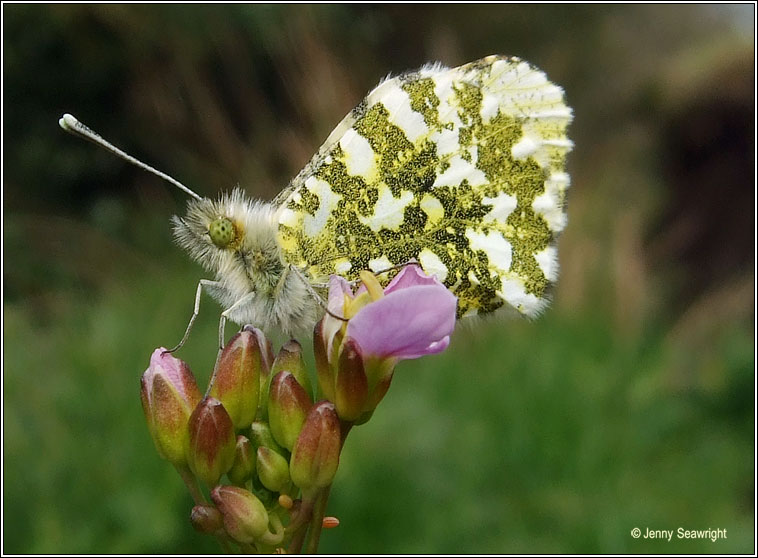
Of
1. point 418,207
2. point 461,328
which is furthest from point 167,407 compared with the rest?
point 461,328

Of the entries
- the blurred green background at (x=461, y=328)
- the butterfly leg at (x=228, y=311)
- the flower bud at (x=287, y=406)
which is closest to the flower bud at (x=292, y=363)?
the flower bud at (x=287, y=406)

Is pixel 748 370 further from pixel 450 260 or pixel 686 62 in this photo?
pixel 450 260

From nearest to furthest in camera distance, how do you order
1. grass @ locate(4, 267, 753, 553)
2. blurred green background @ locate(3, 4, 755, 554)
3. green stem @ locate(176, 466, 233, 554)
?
green stem @ locate(176, 466, 233, 554)
grass @ locate(4, 267, 753, 553)
blurred green background @ locate(3, 4, 755, 554)

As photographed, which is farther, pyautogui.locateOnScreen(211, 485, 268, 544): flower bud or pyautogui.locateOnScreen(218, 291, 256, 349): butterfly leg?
pyautogui.locateOnScreen(218, 291, 256, 349): butterfly leg

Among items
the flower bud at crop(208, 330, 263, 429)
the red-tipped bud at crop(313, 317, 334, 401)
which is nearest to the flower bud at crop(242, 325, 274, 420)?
the flower bud at crop(208, 330, 263, 429)

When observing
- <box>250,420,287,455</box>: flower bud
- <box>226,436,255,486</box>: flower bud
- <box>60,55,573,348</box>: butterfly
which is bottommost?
<box>226,436,255,486</box>: flower bud

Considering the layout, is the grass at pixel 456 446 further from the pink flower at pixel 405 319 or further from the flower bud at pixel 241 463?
the pink flower at pixel 405 319

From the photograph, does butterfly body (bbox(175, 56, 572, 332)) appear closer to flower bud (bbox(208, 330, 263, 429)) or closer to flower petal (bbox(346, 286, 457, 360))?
flower bud (bbox(208, 330, 263, 429))
